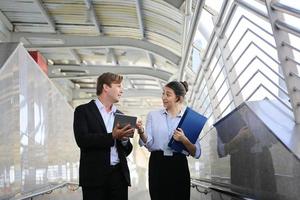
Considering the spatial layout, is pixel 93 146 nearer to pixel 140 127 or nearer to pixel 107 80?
pixel 140 127

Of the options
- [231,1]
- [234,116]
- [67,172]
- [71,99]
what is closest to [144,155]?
[71,99]

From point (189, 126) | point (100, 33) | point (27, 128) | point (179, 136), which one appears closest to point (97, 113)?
point (179, 136)

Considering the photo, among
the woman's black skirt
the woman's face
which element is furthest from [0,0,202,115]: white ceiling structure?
the woman's black skirt

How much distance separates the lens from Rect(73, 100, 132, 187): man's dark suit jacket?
338 cm

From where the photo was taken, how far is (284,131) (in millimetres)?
3213

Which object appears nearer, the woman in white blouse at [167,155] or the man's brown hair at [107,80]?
the man's brown hair at [107,80]

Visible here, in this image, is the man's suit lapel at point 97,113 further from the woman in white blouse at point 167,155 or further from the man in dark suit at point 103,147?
the woman in white blouse at point 167,155

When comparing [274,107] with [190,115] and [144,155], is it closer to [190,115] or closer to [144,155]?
[190,115]

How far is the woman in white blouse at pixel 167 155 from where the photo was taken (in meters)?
3.81

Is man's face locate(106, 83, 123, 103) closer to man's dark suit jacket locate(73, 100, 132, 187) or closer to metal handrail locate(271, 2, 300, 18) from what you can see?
man's dark suit jacket locate(73, 100, 132, 187)

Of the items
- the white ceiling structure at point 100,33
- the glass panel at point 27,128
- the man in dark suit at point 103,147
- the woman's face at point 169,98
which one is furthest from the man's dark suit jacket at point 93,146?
the white ceiling structure at point 100,33

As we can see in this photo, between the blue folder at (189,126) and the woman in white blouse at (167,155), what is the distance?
54 millimetres

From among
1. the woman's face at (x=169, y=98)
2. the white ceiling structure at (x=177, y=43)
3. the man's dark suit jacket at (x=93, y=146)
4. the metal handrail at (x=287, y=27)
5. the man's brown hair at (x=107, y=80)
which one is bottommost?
the man's dark suit jacket at (x=93, y=146)

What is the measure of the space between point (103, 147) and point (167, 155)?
2.18ft
